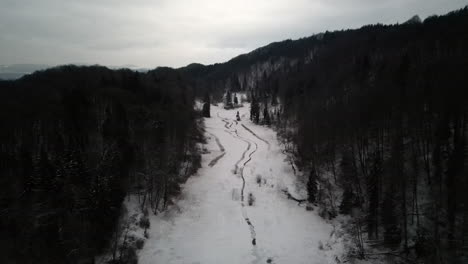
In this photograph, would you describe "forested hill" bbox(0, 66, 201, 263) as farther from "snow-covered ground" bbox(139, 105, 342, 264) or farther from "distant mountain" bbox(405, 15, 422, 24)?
"distant mountain" bbox(405, 15, 422, 24)

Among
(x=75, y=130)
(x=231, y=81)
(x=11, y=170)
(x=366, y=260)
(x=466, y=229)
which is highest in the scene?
(x=231, y=81)

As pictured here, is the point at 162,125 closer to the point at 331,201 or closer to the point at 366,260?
the point at 331,201

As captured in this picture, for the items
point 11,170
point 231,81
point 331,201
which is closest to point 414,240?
point 331,201

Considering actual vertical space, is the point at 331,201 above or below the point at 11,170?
below

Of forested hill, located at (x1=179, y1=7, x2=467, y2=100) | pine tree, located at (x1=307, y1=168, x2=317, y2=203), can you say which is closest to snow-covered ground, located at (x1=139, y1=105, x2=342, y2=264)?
pine tree, located at (x1=307, y1=168, x2=317, y2=203)

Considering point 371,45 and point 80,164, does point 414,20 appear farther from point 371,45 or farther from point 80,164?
point 80,164

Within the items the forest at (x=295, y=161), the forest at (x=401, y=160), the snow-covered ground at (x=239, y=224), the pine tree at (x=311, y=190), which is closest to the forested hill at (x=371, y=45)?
the forest at (x=295, y=161)
